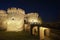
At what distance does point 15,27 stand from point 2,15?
12.9 feet

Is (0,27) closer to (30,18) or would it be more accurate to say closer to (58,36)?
(30,18)

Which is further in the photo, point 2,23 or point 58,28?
point 2,23

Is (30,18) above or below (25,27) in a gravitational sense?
above

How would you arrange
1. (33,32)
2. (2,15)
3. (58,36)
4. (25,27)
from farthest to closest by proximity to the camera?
(2,15) → (25,27) → (33,32) → (58,36)

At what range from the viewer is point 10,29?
76.1ft

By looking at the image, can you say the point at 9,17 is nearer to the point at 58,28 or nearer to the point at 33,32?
the point at 33,32

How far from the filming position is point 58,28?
5355 mm

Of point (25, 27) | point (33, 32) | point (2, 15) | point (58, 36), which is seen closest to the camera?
point (58, 36)

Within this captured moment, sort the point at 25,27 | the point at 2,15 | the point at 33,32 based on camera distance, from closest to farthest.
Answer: the point at 33,32 → the point at 25,27 → the point at 2,15

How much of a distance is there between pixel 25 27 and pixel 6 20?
13.3 feet

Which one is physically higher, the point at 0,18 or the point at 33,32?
the point at 0,18

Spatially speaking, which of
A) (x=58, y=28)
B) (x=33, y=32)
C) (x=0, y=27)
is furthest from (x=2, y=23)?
(x=58, y=28)

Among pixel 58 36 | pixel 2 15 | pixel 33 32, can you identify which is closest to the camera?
pixel 58 36

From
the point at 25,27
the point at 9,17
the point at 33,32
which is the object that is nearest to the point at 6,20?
the point at 9,17
